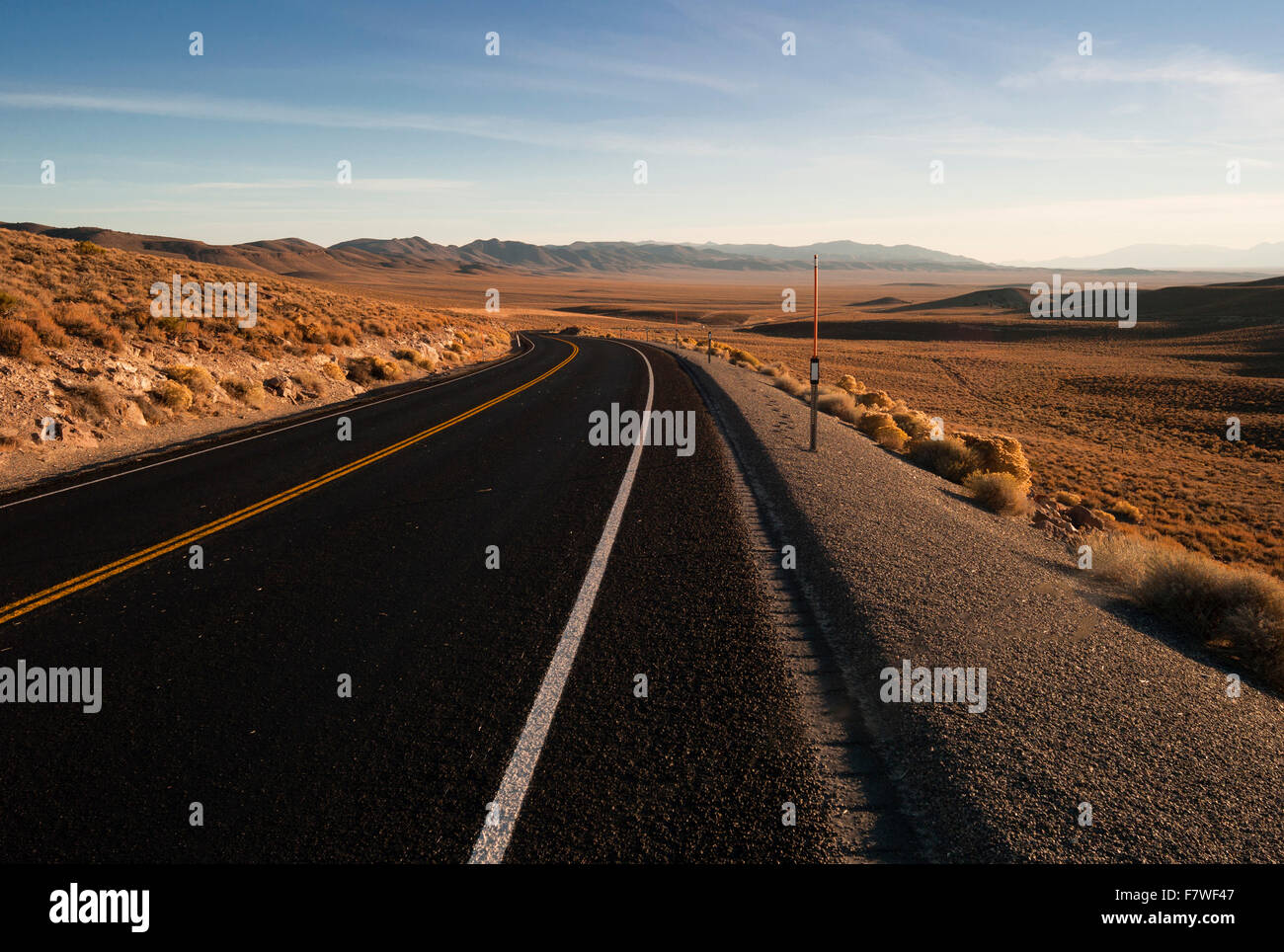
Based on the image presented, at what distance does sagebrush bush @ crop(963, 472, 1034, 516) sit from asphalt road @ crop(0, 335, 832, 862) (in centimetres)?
441

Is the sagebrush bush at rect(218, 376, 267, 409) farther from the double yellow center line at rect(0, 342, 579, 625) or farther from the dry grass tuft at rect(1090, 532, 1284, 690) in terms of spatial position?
the dry grass tuft at rect(1090, 532, 1284, 690)

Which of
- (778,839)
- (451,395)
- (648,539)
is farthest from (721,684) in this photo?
(451,395)

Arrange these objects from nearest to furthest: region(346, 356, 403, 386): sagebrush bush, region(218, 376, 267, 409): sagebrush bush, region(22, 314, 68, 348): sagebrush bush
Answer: region(22, 314, 68, 348): sagebrush bush, region(218, 376, 267, 409): sagebrush bush, region(346, 356, 403, 386): sagebrush bush

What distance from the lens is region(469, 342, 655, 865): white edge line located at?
3152 mm

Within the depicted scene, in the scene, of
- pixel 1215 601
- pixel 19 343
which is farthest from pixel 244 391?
pixel 1215 601

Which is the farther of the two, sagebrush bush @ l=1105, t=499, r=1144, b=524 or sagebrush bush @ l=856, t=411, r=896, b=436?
sagebrush bush @ l=856, t=411, r=896, b=436

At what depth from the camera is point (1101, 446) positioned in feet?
85.1

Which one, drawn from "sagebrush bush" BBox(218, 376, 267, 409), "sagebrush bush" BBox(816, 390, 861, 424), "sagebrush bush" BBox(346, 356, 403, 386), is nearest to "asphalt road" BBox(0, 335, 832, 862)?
"sagebrush bush" BBox(218, 376, 267, 409)

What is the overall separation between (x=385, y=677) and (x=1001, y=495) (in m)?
9.18

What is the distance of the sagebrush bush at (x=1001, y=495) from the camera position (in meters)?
10.5

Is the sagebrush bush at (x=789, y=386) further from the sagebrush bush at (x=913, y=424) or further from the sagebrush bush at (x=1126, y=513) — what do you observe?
the sagebrush bush at (x=1126, y=513)

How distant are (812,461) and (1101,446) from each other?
66.2 ft

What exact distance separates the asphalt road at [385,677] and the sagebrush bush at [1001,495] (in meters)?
4.41
